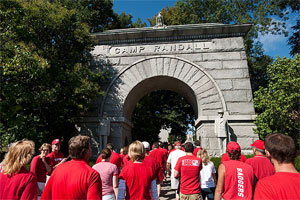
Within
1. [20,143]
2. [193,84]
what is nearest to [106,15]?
[193,84]

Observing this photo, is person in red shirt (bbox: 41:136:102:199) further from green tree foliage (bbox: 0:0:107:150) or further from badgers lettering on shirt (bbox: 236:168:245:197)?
green tree foliage (bbox: 0:0:107:150)

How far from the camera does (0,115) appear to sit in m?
6.18

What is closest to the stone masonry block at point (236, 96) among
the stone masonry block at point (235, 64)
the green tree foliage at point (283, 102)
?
the green tree foliage at point (283, 102)

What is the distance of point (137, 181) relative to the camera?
119 inches

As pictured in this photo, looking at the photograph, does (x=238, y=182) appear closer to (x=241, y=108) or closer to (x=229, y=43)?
(x=241, y=108)

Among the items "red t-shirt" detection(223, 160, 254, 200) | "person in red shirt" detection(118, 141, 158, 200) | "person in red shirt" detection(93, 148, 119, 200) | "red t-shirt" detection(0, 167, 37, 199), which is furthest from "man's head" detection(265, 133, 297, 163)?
"person in red shirt" detection(93, 148, 119, 200)

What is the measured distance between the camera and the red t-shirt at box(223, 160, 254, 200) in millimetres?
3113

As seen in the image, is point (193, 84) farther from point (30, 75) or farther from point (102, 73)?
point (30, 75)

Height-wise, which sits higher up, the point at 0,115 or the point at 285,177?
the point at 0,115

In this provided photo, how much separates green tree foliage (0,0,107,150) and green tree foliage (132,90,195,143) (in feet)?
33.6

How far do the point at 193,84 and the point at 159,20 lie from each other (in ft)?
15.3

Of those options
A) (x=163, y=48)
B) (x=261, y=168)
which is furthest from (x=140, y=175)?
(x=163, y=48)

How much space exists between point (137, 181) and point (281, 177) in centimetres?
188

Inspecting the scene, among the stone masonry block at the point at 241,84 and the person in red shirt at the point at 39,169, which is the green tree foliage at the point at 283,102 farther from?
the person in red shirt at the point at 39,169
